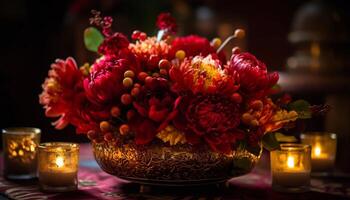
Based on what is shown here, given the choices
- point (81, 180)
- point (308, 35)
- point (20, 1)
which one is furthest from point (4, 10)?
point (81, 180)

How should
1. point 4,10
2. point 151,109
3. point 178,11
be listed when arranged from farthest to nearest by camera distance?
point 178,11 < point 4,10 < point 151,109

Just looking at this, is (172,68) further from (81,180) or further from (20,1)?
(20,1)

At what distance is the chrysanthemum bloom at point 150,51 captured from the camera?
3.94 feet

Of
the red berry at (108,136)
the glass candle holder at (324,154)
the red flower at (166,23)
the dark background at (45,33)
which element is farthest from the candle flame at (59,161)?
the dark background at (45,33)

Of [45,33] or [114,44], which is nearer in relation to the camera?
[114,44]

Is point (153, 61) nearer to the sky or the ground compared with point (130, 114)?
nearer to the sky

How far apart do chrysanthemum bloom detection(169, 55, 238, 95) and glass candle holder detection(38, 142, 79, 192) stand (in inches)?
10.7

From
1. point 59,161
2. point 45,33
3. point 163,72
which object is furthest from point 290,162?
point 45,33

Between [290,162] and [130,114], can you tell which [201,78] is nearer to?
[130,114]

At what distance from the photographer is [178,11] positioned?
3867 mm

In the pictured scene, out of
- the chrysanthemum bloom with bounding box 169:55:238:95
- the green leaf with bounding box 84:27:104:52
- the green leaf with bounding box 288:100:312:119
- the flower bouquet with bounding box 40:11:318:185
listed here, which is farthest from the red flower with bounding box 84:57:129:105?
the green leaf with bounding box 288:100:312:119

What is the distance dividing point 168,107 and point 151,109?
0.14 feet

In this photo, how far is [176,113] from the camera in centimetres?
111

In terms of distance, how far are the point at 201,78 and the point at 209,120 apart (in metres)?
0.08
